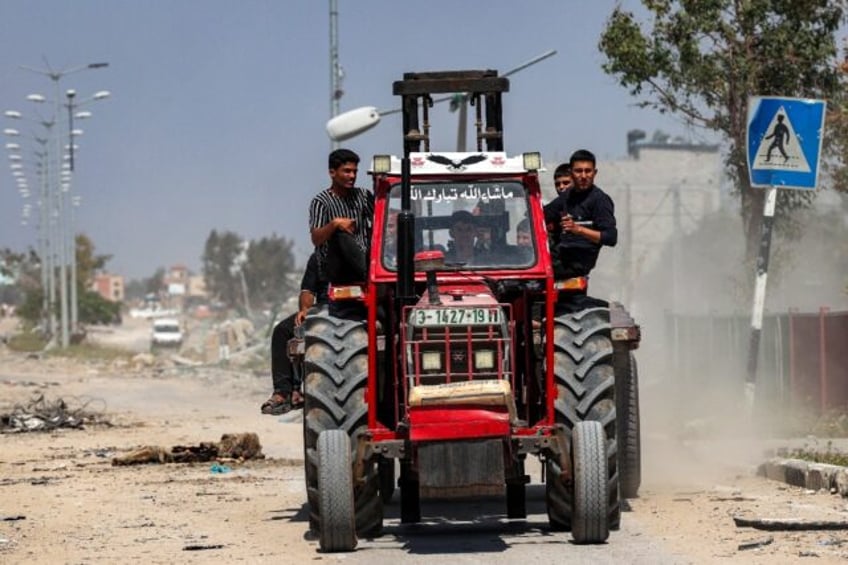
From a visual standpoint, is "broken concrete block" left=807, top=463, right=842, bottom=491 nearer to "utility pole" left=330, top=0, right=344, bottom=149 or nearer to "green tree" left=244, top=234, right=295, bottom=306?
"utility pole" left=330, top=0, right=344, bottom=149

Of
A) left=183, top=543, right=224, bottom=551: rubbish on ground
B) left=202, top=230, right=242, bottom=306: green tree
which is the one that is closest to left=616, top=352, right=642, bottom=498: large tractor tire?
left=183, top=543, right=224, bottom=551: rubbish on ground

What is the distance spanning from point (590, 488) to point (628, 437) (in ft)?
9.85

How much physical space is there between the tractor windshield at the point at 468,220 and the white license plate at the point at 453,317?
107cm

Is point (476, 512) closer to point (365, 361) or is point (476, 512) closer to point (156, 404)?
point (365, 361)

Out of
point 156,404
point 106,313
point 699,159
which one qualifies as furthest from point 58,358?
point 106,313

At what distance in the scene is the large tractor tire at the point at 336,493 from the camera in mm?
11289

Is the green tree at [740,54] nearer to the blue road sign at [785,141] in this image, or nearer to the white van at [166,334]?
the blue road sign at [785,141]

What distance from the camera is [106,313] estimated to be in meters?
122

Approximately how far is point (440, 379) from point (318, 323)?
1.08m

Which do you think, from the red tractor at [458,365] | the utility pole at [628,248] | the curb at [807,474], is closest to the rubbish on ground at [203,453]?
the curb at [807,474]

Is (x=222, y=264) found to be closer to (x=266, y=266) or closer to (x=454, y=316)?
(x=266, y=266)

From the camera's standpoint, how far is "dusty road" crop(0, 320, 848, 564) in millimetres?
11125

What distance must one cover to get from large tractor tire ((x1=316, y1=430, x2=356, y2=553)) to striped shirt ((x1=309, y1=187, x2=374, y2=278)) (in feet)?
7.57

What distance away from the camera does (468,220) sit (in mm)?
12578
